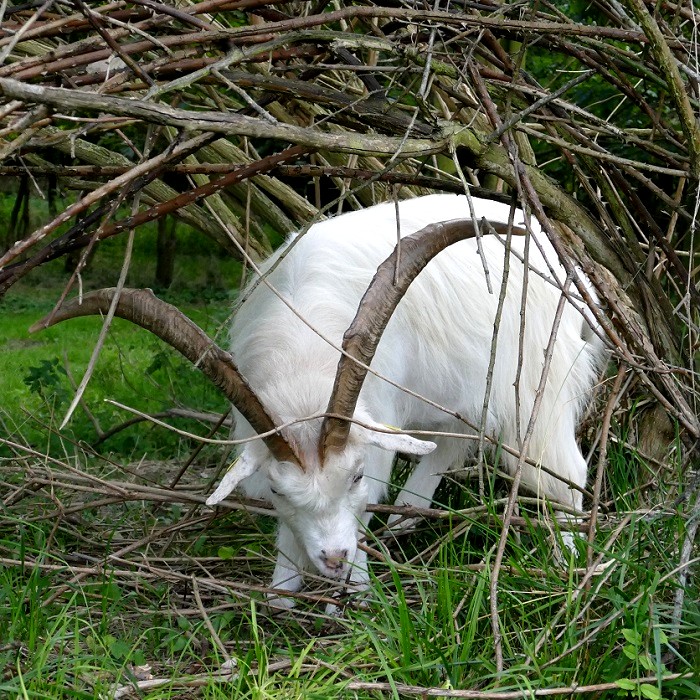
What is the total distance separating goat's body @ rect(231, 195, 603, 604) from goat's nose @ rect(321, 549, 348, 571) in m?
0.56

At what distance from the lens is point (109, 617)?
3352mm

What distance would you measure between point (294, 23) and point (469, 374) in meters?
1.96

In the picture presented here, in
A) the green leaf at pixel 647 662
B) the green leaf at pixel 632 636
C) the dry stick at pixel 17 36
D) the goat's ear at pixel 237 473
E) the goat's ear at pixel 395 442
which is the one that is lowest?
the green leaf at pixel 647 662

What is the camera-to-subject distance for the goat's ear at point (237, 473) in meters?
3.49

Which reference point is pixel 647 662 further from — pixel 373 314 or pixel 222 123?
pixel 222 123

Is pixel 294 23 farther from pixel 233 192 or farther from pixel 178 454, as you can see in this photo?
pixel 178 454

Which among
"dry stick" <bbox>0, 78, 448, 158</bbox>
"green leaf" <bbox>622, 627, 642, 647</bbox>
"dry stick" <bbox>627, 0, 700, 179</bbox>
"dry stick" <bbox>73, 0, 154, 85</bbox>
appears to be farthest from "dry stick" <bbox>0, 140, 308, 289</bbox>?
"green leaf" <bbox>622, 627, 642, 647</bbox>

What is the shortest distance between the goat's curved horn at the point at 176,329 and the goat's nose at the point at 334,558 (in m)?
0.56

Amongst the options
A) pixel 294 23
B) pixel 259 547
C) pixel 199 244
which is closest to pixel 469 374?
pixel 259 547

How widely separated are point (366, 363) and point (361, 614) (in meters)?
0.81

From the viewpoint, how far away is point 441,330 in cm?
424

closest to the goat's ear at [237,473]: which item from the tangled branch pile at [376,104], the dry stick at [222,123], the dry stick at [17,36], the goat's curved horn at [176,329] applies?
the goat's curved horn at [176,329]

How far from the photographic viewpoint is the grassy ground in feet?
9.04

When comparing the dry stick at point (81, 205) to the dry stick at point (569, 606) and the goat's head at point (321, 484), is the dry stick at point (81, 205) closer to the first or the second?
the goat's head at point (321, 484)
